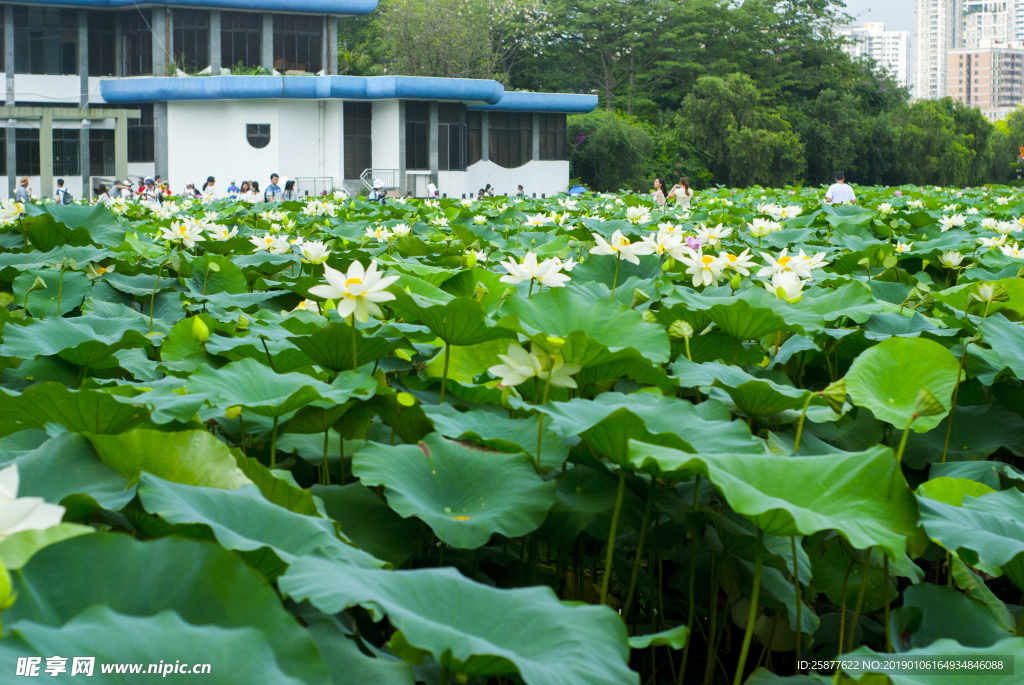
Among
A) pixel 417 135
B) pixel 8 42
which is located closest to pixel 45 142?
pixel 8 42

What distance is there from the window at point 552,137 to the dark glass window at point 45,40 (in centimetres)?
1289

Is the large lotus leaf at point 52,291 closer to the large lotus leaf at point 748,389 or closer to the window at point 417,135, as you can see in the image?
the large lotus leaf at point 748,389

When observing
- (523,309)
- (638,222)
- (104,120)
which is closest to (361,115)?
(104,120)

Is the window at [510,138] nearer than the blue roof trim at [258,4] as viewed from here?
No

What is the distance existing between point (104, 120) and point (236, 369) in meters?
24.6

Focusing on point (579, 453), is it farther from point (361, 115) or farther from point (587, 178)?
point (587, 178)

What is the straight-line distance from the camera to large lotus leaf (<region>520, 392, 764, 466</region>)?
0.93m

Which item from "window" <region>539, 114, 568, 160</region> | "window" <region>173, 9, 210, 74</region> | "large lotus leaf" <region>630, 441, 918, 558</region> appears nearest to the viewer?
"large lotus leaf" <region>630, 441, 918, 558</region>

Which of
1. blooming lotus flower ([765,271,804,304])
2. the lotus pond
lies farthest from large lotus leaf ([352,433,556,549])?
blooming lotus flower ([765,271,804,304])

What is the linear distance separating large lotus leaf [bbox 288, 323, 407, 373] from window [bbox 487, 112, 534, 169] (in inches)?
997

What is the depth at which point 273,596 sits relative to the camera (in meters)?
0.60

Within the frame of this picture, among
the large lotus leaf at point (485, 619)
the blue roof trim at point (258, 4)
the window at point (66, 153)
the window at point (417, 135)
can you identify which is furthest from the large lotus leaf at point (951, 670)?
the window at point (66, 153)

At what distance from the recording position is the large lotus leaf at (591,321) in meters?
1.36

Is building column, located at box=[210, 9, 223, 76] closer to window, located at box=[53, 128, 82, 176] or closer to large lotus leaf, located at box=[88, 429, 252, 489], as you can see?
window, located at box=[53, 128, 82, 176]
